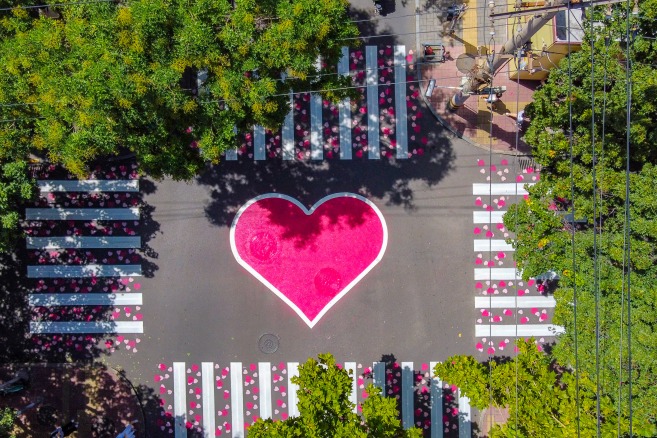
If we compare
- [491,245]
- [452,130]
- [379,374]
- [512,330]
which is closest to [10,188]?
[379,374]

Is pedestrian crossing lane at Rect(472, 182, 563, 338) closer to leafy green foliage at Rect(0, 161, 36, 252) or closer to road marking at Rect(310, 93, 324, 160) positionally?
road marking at Rect(310, 93, 324, 160)

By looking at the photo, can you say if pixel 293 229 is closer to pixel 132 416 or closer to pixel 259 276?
pixel 259 276

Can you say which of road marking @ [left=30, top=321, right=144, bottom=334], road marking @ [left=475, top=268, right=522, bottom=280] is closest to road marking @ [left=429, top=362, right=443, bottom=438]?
road marking @ [left=475, top=268, right=522, bottom=280]

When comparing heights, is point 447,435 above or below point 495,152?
below

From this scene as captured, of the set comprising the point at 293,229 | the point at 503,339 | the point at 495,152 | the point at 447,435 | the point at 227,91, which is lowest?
the point at 447,435

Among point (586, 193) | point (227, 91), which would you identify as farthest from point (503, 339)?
point (227, 91)

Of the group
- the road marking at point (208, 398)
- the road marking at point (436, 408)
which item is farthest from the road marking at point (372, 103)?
the road marking at point (208, 398)
